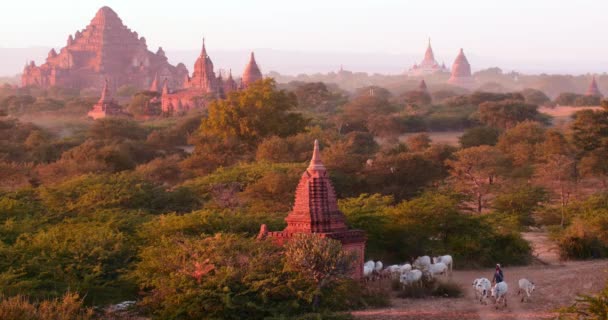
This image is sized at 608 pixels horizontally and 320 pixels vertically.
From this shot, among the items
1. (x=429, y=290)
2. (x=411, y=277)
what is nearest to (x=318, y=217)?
(x=411, y=277)

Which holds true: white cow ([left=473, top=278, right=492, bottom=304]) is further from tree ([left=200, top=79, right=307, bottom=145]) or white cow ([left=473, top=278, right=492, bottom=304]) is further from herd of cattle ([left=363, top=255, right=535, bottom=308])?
tree ([left=200, top=79, right=307, bottom=145])

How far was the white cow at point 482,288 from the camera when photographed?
20.5 meters

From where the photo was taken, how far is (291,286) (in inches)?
696

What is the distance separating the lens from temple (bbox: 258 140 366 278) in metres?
20.2

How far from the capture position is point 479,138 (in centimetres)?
5506

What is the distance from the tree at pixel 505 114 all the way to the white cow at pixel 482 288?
47.1 m

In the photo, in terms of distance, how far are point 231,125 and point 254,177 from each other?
15.9m

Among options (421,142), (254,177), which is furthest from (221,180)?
(421,142)

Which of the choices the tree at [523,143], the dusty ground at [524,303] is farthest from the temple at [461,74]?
the dusty ground at [524,303]

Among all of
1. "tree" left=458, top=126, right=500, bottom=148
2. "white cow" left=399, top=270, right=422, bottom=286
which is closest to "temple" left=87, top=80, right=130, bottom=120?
"tree" left=458, top=126, right=500, bottom=148

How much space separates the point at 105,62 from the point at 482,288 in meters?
109

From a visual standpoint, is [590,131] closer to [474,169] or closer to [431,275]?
[474,169]

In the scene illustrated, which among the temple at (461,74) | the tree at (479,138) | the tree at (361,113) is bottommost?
the temple at (461,74)

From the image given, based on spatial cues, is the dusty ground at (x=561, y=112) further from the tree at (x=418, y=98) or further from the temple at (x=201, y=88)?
the temple at (x=201, y=88)
